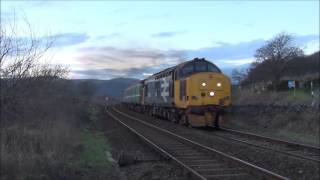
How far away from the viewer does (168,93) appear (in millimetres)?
33969

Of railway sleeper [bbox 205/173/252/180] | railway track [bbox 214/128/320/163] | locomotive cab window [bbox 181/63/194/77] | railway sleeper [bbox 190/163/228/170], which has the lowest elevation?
railway sleeper [bbox 205/173/252/180]

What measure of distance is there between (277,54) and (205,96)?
41965 millimetres

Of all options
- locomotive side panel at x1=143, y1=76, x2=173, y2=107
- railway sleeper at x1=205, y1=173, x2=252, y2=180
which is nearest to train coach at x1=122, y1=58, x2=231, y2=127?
locomotive side panel at x1=143, y1=76, x2=173, y2=107

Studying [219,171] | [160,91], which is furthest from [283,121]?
[219,171]

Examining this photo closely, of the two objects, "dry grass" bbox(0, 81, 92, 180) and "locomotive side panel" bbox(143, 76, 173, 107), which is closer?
"dry grass" bbox(0, 81, 92, 180)

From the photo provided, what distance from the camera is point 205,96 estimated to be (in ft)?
A: 95.1

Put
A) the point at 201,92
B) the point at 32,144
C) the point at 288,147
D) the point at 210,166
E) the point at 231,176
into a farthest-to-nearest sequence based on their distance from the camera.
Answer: the point at 201,92, the point at 288,147, the point at 32,144, the point at 210,166, the point at 231,176

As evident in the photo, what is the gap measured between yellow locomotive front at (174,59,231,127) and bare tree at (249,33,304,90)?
38863mm

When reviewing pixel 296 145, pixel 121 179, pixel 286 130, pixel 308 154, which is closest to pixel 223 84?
pixel 286 130

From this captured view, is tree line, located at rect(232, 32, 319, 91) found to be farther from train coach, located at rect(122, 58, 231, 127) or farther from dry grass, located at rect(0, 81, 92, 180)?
dry grass, located at rect(0, 81, 92, 180)

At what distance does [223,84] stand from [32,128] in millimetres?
12691

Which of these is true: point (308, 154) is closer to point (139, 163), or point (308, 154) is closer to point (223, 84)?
point (139, 163)

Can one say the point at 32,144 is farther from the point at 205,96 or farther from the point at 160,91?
the point at 160,91

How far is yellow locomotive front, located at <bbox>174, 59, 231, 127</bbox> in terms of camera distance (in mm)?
28703
